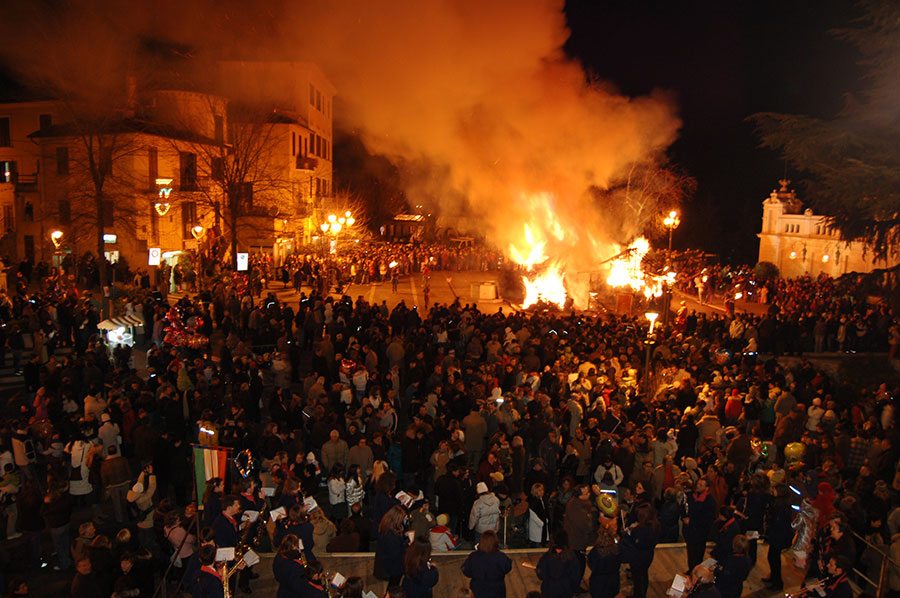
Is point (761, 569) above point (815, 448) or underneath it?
underneath

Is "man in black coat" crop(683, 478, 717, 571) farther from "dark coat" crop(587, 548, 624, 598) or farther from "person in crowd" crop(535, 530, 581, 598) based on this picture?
"person in crowd" crop(535, 530, 581, 598)

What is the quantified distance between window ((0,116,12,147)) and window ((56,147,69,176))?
556cm

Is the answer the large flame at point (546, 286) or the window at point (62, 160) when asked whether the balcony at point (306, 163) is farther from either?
the large flame at point (546, 286)

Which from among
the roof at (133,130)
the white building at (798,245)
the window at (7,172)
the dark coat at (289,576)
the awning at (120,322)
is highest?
the roof at (133,130)

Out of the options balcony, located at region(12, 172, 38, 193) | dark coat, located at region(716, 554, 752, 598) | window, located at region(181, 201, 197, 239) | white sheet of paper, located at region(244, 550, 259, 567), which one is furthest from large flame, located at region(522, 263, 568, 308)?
balcony, located at region(12, 172, 38, 193)

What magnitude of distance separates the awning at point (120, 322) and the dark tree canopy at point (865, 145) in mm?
14841

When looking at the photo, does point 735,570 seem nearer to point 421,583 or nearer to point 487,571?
point 487,571

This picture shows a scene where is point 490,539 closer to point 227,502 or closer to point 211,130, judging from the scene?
point 227,502

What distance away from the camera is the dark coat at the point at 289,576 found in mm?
5453

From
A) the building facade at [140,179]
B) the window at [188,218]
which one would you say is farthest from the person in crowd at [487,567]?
the window at [188,218]

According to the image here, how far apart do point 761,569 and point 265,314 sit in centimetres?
1248

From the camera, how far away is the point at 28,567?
7969mm

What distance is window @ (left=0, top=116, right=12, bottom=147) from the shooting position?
111ft

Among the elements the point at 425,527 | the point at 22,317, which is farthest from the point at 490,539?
the point at 22,317
